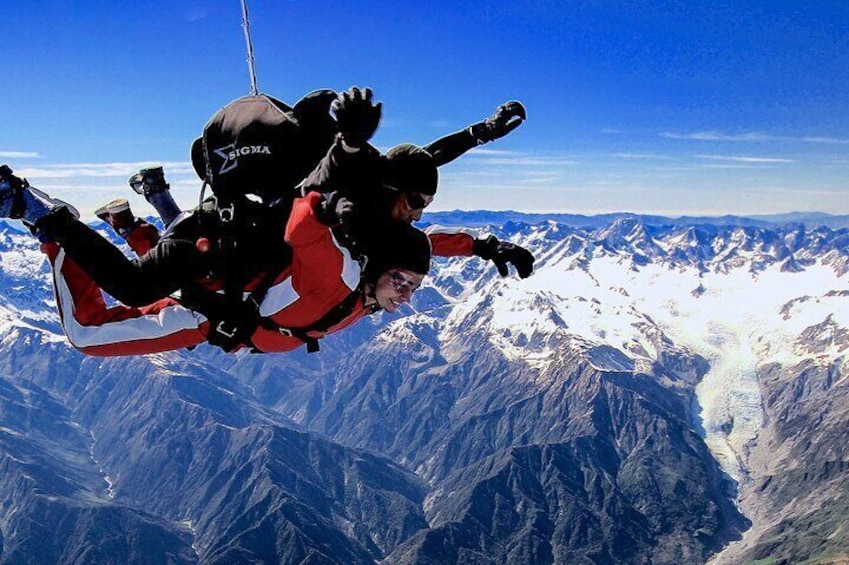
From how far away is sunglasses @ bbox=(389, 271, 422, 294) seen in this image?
6.11m

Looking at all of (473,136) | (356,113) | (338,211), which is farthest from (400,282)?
(473,136)

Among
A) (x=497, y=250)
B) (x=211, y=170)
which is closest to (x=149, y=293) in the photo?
(x=211, y=170)

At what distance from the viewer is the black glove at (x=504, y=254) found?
7.80 m

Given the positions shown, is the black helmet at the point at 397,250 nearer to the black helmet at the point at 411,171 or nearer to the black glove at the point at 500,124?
the black helmet at the point at 411,171

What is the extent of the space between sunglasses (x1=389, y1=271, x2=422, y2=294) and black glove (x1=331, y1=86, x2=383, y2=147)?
4.97 ft

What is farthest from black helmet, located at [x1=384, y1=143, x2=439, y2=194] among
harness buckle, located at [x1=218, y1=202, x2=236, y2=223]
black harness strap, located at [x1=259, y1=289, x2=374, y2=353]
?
harness buckle, located at [x1=218, y1=202, x2=236, y2=223]

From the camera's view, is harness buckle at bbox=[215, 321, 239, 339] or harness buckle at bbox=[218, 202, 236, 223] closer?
harness buckle at bbox=[218, 202, 236, 223]

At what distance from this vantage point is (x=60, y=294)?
695 cm

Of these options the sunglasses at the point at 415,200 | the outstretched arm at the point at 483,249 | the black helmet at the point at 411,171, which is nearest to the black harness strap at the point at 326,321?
the sunglasses at the point at 415,200

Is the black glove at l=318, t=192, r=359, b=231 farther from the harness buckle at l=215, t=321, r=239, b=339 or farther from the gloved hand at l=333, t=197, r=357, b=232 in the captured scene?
the harness buckle at l=215, t=321, r=239, b=339

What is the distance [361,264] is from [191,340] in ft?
8.11

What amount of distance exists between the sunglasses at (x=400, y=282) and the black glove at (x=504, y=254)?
5.38 feet

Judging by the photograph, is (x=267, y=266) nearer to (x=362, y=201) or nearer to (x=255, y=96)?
(x=362, y=201)

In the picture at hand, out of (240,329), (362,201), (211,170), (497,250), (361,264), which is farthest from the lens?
(497,250)
